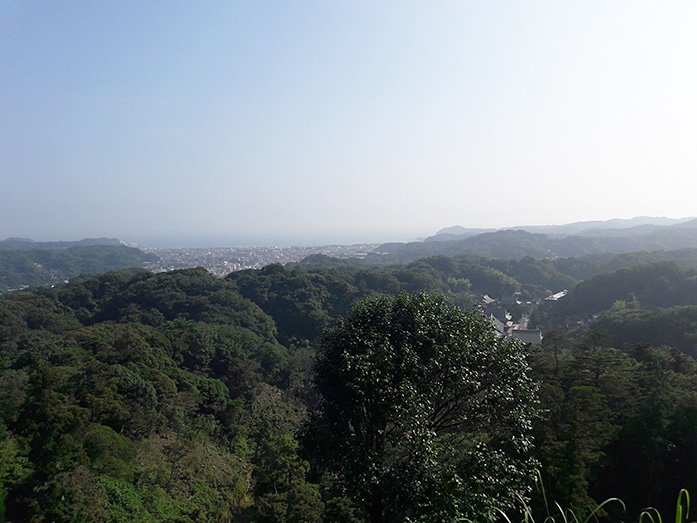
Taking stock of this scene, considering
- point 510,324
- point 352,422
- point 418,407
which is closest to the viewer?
point 418,407

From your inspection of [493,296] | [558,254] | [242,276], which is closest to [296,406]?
[242,276]

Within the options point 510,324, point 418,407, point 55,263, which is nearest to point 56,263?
point 55,263

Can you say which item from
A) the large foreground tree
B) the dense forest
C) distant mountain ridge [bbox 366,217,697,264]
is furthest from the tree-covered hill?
the large foreground tree

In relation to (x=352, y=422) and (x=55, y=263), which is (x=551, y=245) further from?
(x=55, y=263)

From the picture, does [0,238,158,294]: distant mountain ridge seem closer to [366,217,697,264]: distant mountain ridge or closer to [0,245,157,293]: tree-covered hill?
[0,245,157,293]: tree-covered hill

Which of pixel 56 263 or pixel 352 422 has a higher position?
pixel 352 422

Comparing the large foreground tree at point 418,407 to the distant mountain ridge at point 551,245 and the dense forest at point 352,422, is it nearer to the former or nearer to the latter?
the dense forest at point 352,422
